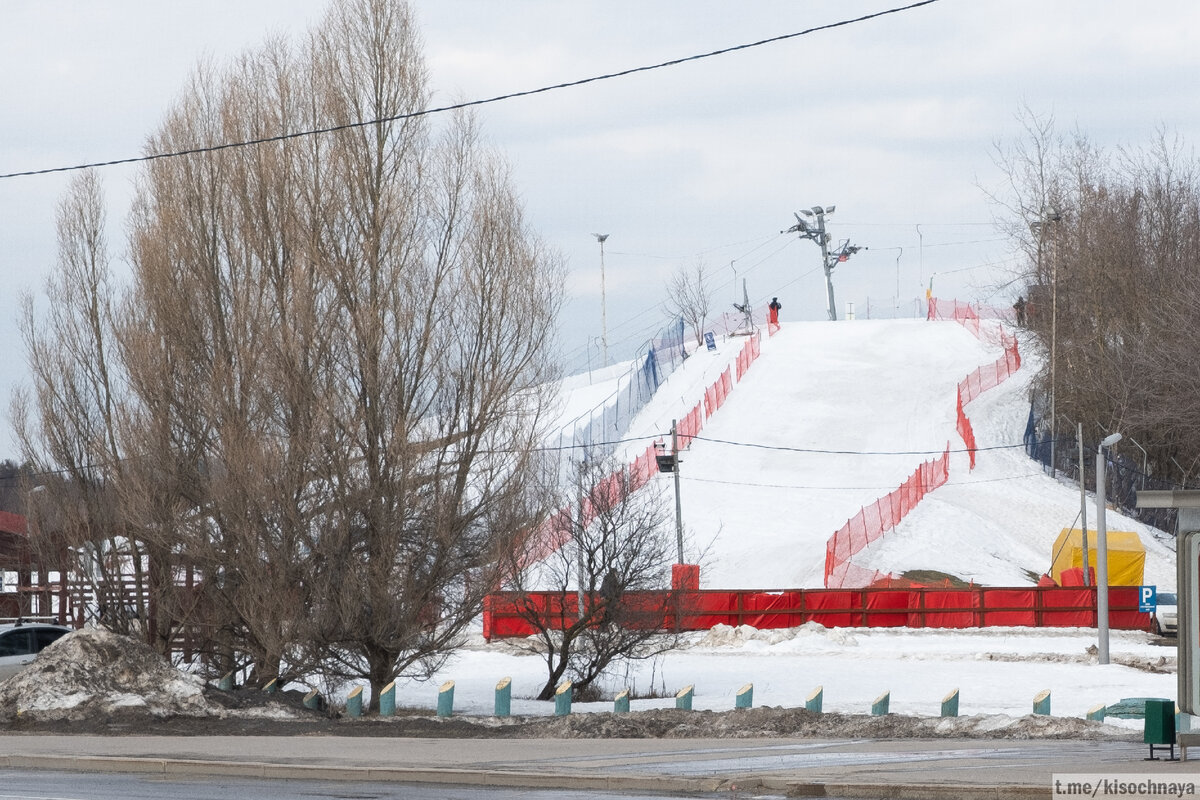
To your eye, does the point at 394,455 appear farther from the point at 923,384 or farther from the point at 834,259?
the point at 834,259

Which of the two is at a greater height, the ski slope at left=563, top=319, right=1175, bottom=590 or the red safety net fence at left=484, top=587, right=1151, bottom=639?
the ski slope at left=563, top=319, right=1175, bottom=590

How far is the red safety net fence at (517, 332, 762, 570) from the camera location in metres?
26.2

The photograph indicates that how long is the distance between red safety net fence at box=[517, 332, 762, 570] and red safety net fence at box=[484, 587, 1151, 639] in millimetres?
4656

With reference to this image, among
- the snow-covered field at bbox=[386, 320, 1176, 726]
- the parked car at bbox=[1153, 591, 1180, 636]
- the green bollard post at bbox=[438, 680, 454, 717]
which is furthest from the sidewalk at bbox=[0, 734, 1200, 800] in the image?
the parked car at bbox=[1153, 591, 1180, 636]

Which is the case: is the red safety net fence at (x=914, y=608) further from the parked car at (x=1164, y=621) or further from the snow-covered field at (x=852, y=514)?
the snow-covered field at (x=852, y=514)

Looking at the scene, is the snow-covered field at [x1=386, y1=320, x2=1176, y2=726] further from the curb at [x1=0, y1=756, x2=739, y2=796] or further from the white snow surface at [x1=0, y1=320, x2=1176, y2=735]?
the curb at [x1=0, y1=756, x2=739, y2=796]

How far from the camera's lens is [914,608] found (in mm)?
41406

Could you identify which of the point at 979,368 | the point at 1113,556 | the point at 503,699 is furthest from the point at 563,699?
the point at 979,368

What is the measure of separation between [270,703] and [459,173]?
10.5 meters

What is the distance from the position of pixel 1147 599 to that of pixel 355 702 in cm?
2447

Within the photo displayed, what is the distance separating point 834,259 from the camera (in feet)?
331

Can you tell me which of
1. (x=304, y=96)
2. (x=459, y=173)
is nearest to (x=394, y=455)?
(x=459, y=173)

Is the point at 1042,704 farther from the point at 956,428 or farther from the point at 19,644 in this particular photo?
the point at 956,428

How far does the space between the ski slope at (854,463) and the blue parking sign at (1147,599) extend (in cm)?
783
